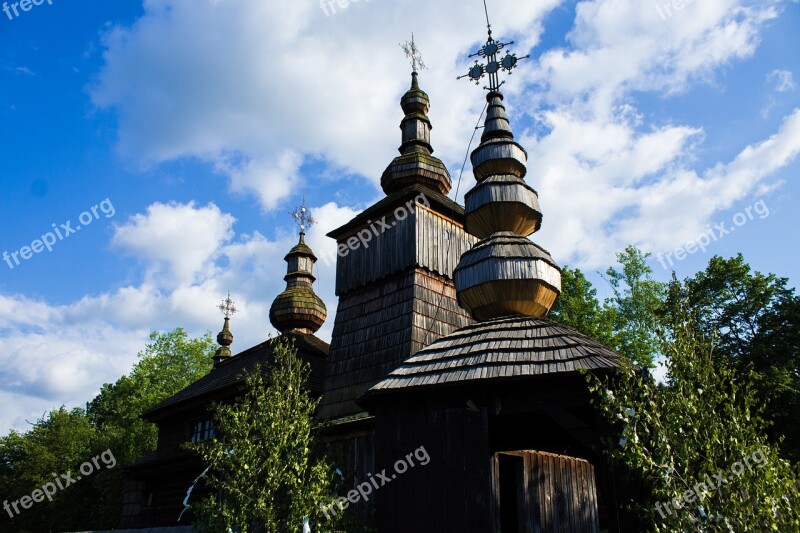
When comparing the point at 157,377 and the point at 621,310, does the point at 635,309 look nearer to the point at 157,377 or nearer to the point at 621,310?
the point at 621,310

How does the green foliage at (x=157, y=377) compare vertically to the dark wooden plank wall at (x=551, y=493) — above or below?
above

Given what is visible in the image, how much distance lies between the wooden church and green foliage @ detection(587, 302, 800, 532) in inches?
74.9

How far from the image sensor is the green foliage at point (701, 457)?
6223 millimetres

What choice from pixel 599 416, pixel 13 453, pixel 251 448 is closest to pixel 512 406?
pixel 599 416

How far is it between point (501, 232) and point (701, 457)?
302 inches

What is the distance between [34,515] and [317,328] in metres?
25.8

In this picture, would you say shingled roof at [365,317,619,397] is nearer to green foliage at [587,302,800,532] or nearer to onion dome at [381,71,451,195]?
green foliage at [587,302,800,532]

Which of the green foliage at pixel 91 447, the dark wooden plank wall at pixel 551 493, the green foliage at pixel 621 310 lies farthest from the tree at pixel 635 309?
the green foliage at pixel 91 447

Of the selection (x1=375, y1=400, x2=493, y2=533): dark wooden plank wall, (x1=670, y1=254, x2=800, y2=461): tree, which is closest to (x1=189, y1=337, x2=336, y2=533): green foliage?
(x1=375, y1=400, x2=493, y2=533): dark wooden plank wall

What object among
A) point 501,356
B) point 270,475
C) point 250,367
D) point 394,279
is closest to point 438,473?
point 501,356

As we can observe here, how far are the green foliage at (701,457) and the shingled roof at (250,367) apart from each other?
534 inches

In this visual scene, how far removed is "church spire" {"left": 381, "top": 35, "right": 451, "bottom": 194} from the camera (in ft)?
65.6

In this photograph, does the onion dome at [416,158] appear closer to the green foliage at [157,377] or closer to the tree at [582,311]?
the tree at [582,311]

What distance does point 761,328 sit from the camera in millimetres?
22344
